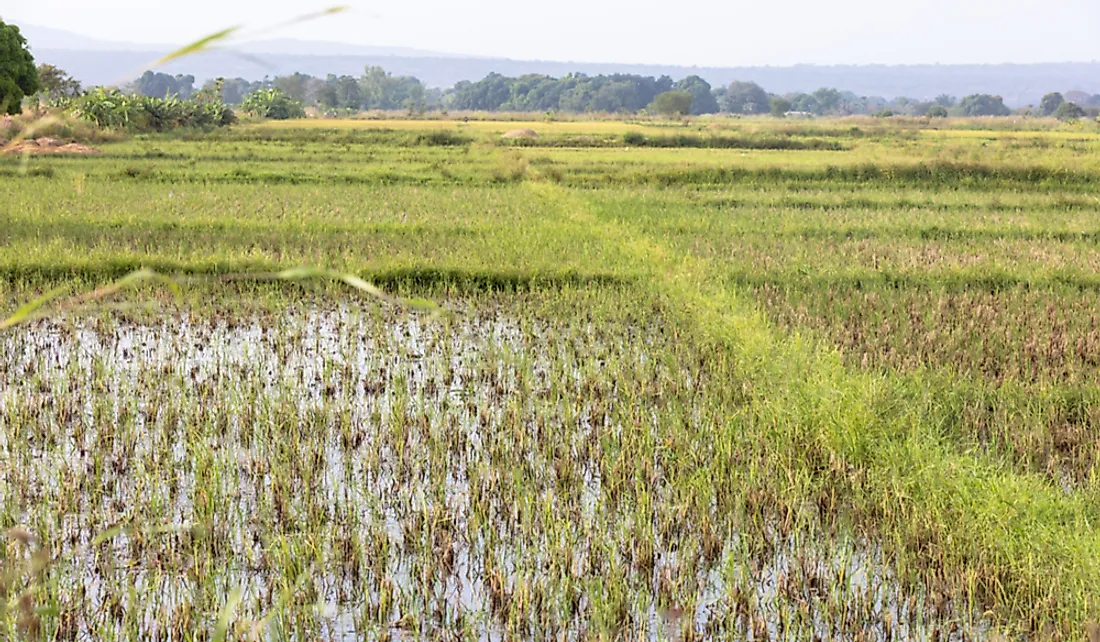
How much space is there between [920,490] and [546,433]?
1588 mm

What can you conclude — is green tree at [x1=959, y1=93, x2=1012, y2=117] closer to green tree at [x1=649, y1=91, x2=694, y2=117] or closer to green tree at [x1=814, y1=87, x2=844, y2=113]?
green tree at [x1=814, y1=87, x2=844, y2=113]

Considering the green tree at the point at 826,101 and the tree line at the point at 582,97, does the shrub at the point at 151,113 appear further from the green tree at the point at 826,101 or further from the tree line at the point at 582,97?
the green tree at the point at 826,101

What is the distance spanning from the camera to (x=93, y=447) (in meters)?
4.46

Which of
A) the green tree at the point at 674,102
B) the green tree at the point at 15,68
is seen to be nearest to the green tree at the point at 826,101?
the green tree at the point at 674,102

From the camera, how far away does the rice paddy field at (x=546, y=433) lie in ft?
10.1

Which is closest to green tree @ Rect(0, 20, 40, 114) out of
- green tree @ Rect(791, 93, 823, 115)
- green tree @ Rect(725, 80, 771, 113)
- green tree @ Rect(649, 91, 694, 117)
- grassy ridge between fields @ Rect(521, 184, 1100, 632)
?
grassy ridge between fields @ Rect(521, 184, 1100, 632)

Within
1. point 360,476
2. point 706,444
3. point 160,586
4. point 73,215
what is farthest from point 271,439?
point 73,215

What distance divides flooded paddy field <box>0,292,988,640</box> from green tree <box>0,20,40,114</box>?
6.33 meters

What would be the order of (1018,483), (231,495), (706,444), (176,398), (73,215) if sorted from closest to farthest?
1. (1018,483)
2. (231,495)
3. (706,444)
4. (176,398)
5. (73,215)

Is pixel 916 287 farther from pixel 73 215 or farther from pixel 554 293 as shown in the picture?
pixel 73 215

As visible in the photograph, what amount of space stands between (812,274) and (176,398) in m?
5.03

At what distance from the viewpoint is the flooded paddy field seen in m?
3.04

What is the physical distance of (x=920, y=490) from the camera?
3799mm

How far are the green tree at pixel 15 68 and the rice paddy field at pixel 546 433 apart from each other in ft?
4.99
